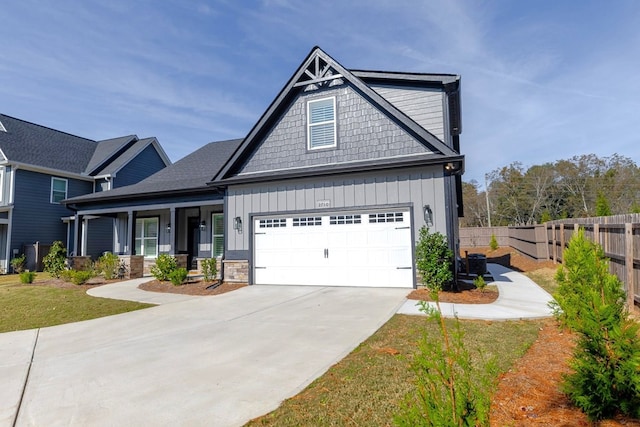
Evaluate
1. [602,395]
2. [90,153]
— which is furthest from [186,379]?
[90,153]

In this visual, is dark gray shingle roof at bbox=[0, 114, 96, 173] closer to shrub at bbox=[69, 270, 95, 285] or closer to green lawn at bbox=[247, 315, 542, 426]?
shrub at bbox=[69, 270, 95, 285]

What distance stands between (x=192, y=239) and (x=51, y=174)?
10233 millimetres

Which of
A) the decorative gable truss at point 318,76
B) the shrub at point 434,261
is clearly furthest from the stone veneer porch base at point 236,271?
the decorative gable truss at point 318,76

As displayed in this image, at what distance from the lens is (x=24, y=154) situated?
19172 millimetres

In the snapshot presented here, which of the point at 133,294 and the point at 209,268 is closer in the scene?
the point at 133,294

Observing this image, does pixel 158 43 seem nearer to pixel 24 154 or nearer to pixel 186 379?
pixel 24 154

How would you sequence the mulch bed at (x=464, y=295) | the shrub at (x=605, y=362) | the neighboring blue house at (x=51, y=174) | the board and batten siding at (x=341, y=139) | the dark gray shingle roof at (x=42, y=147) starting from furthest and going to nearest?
1. the dark gray shingle roof at (x=42, y=147)
2. the neighboring blue house at (x=51, y=174)
3. the board and batten siding at (x=341, y=139)
4. the mulch bed at (x=464, y=295)
5. the shrub at (x=605, y=362)

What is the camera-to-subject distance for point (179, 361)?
15.0 ft

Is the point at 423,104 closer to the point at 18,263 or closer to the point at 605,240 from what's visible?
the point at 605,240

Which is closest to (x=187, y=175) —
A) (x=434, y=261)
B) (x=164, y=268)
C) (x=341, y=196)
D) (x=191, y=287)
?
(x=164, y=268)

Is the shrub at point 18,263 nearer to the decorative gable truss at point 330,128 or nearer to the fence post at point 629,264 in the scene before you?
the decorative gable truss at point 330,128

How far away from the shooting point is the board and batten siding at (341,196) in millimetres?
9586

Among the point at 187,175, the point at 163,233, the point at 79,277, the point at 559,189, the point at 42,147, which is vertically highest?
the point at 42,147

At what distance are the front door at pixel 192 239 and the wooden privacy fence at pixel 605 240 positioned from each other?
16.0 metres
